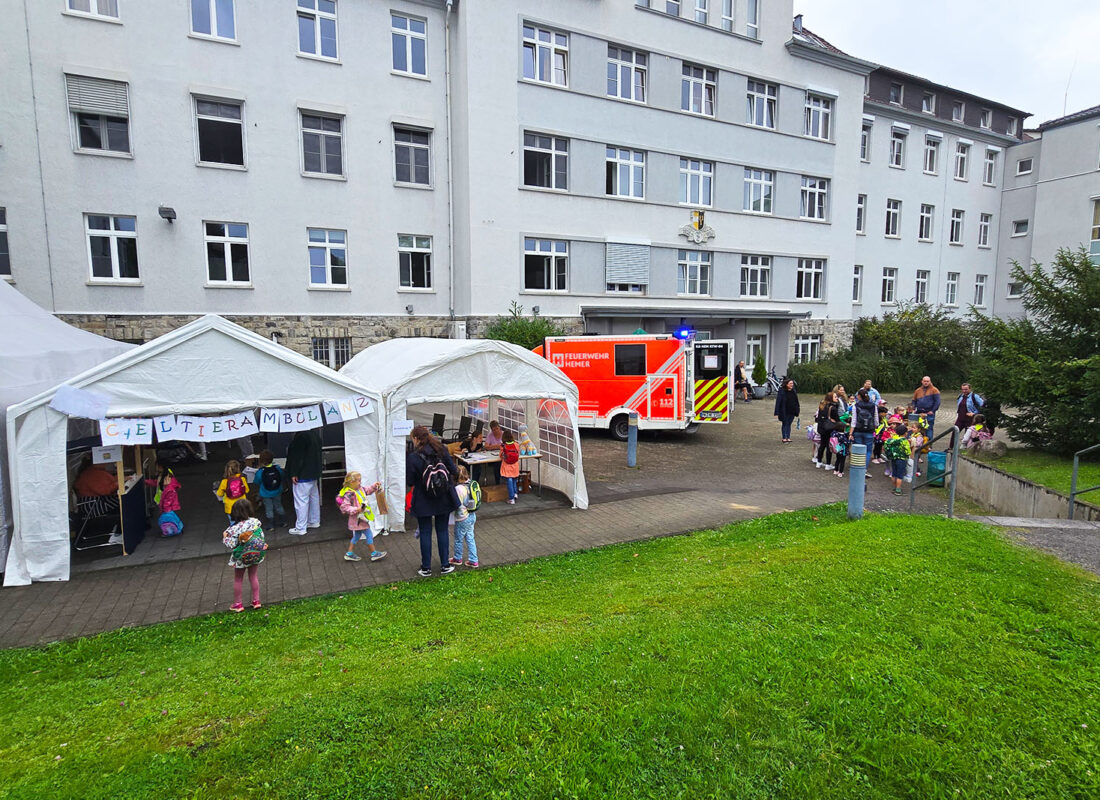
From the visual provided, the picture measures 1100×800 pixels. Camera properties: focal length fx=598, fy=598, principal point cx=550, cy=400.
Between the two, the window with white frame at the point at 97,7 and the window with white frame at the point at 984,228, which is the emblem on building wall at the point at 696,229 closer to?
the window with white frame at the point at 97,7

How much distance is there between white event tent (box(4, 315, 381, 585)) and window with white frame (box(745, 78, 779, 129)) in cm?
2477

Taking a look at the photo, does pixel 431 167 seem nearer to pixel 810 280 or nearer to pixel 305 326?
pixel 305 326

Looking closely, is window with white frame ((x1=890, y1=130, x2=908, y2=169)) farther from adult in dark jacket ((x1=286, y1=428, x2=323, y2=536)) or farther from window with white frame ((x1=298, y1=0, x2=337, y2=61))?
adult in dark jacket ((x1=286, y1=428, x2=323, y2=536))

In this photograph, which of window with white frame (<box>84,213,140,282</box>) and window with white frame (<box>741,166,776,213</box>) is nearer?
window with white frame (<box>84,213,140,282</box>)

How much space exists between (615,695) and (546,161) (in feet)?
71.0

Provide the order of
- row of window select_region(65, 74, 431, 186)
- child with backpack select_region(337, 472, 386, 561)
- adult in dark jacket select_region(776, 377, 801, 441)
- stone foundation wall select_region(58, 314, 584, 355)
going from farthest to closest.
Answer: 1. stone foundation wall select_region(58, 314, 584, 355)
2. row of window select_region(65, 74, 431, 186)
3. adult in dark jacket select_region(776, 377, 801, 441)
4. child with backpack select_region(337, 472, 386, 561)

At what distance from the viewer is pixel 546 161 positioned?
890 inches

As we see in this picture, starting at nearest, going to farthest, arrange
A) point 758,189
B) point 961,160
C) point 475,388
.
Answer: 1. point 475,388
2. point 758,189
3. point 961,160

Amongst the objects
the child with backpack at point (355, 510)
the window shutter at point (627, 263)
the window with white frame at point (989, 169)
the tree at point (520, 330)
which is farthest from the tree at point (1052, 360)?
the window with white frame at point (989, 169)

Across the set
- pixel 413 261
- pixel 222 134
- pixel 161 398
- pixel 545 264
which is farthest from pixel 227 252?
pixel 161 398

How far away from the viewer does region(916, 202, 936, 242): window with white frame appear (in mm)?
33781

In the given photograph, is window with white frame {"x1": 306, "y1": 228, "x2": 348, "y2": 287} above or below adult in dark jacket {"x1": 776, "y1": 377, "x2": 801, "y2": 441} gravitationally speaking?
above

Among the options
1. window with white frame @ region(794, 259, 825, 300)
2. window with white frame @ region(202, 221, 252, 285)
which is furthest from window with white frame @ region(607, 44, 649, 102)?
window with white frame @ region(202, 221, 252, 285)

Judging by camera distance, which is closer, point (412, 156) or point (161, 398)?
point (161, 398)
